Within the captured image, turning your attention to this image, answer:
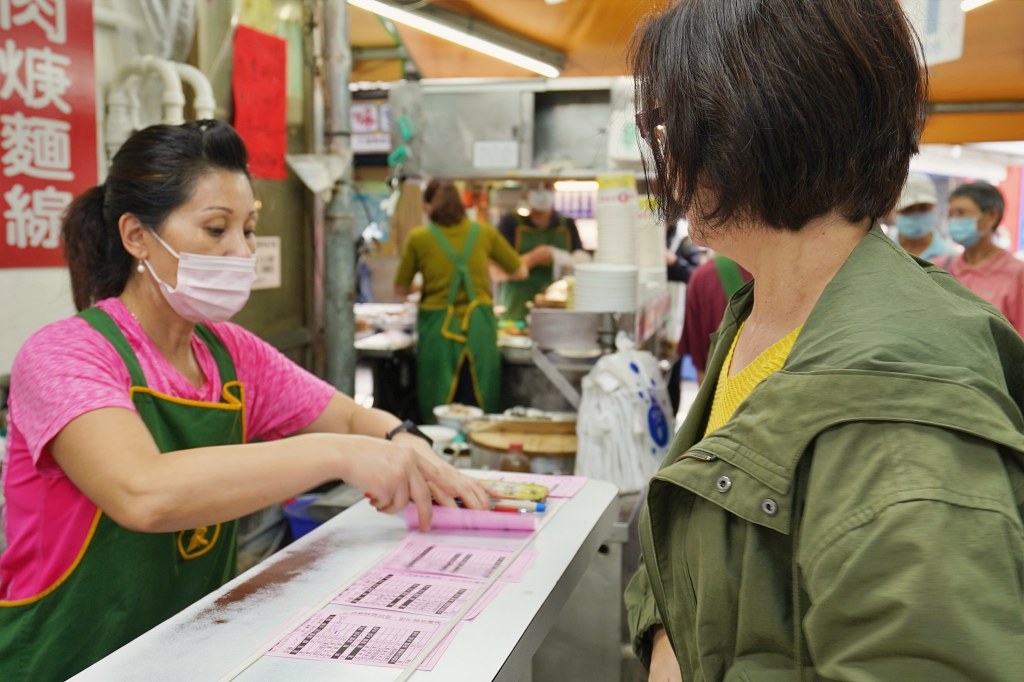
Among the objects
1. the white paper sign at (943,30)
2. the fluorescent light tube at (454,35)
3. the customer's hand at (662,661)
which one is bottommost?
the customer's hand at (662,661)

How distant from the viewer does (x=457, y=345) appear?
5.74 metres

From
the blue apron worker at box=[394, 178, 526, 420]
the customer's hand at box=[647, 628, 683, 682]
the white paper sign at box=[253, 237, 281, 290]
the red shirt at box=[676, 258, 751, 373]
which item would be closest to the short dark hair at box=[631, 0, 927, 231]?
the customer's hand at box=[647, 628, 683, 682]

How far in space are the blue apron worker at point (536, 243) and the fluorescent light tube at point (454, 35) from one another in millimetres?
1209

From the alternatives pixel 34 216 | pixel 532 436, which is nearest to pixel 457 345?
pixel 532 436

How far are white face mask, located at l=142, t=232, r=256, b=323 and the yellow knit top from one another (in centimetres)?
112

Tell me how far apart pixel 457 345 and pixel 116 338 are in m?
3.99

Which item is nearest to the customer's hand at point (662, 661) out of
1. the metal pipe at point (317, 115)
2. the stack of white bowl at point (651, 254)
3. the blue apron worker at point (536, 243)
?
the metal pipe at point (317, 115)

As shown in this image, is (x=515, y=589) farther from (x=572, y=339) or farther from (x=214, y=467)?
(x=572, y=339)

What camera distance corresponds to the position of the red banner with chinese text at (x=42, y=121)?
2488 millimetres

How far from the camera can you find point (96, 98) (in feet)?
9.19

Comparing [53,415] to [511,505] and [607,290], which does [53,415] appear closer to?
[511,505]

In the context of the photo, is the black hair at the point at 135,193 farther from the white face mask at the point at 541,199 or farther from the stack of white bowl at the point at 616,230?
the white face mask at the point at 541,199

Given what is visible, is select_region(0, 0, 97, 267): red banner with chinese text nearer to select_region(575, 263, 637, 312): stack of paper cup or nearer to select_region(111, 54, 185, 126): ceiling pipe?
select_region(111, 54, 185, 126): ceiling pipe

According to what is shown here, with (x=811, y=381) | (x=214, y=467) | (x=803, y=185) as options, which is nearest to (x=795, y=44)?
(x=803, y=185)
